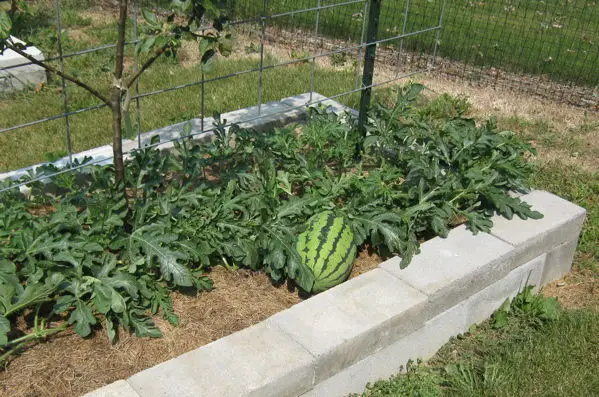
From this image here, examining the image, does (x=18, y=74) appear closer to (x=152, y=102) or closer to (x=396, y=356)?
(x=152, y=102)

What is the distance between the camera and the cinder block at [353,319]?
3.18 m

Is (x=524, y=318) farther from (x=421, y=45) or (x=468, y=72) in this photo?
(x=421, y=45)

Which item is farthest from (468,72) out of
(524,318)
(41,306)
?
(41,306)

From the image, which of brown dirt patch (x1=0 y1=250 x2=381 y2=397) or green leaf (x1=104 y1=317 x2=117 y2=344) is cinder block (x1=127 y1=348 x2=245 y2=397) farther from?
green leaf (x1=104 y1=317 x2=117 y2=344)

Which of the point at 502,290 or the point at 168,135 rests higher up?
the point at 168,135

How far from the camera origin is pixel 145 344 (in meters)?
3.23

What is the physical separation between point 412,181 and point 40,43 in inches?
175

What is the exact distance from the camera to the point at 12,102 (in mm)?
6121

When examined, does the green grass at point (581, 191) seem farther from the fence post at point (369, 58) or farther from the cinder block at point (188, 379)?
the cinder block at point (188, 379)

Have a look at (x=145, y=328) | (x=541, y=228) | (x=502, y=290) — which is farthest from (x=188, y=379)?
(x=541, y=228)

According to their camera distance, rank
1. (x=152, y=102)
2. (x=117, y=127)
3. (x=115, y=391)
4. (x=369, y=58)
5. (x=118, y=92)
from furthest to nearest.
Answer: (x=152, y=102)
(x=369, y=58)
(x=117, y=127)
(x=118, y=92)
(x=115, y=391)

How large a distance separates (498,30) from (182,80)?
4382 millimetres

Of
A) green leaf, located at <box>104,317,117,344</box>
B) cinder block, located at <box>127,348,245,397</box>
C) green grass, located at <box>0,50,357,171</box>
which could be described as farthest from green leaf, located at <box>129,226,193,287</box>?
green grass, located at <box>0,50,357,171</box>

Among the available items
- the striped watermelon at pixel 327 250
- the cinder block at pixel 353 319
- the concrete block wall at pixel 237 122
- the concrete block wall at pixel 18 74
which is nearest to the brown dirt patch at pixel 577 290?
the cinder block at pixel 353 319
